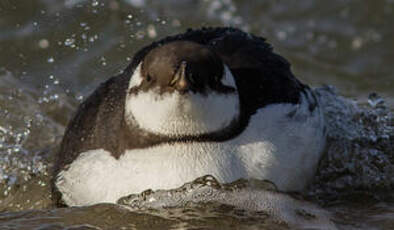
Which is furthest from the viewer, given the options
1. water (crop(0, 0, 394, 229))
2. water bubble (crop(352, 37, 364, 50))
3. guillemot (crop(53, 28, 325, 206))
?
water bubble (crop(352, 37, 364, 50))

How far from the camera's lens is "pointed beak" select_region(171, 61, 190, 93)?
4.08 metres

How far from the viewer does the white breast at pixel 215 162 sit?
4.39 m

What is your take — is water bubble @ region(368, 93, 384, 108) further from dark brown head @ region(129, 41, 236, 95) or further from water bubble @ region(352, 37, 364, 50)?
water bubble @ region(352, 37, 364, 50)

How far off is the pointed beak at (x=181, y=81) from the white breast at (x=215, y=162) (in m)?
0.40

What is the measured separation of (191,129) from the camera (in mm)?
4312

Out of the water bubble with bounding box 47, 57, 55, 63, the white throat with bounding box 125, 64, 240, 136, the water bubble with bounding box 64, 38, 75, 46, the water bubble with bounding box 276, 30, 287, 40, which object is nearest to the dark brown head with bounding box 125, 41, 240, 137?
the white throat with bounding box 125, 64, 240, 136

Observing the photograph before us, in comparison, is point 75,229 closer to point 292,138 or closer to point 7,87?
point 292,138

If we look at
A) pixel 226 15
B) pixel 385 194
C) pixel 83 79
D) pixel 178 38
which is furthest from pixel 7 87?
pixel 385 194

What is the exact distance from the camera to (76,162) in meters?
4.92

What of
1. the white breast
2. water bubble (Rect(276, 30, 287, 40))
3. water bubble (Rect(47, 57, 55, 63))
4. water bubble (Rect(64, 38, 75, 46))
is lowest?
the white breast

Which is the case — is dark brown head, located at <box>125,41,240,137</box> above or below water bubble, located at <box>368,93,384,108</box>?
below

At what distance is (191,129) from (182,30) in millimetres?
4989

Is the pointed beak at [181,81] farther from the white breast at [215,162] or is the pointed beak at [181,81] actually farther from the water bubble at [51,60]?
the water bubble at [51,60]

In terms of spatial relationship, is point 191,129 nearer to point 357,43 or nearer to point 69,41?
point 69,41
